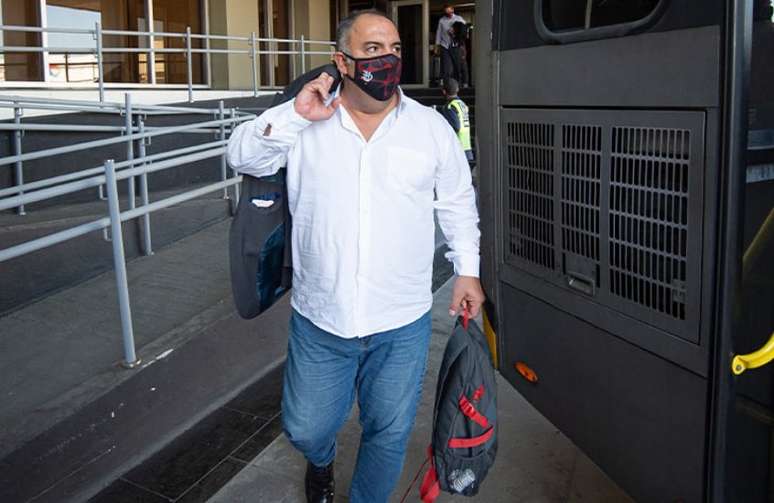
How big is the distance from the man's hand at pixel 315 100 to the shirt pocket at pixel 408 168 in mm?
251

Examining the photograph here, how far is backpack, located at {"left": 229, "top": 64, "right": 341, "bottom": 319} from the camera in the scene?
101 inches

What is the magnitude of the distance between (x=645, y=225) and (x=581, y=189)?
0.26 meters

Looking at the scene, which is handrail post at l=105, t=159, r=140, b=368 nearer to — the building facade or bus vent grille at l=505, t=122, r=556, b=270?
bus vent grille at l=505, t=122, r=556, b=270

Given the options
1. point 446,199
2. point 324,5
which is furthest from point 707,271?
point 324,5

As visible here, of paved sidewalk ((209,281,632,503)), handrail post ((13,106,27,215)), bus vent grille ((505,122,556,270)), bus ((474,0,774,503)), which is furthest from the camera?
handrail post ((13,106,27,215))

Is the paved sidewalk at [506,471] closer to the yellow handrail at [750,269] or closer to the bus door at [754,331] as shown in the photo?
the bus door at [754,331]

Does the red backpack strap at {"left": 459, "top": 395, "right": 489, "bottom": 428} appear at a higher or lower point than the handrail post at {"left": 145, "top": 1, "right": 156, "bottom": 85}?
lower

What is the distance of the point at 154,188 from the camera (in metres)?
8.41

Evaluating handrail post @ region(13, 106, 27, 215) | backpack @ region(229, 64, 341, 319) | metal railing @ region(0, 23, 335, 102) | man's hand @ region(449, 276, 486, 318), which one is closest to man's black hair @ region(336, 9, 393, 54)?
backpack @ region(229, 64, 341, 319)

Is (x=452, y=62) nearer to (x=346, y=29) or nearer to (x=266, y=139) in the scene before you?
(x=346, y=29)

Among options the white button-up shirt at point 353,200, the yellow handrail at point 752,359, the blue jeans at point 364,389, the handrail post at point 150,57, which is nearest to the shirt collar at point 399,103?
the white button-up shirt at point 353,200

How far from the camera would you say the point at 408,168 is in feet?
8.23

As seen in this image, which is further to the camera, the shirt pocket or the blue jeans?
the blue jeans

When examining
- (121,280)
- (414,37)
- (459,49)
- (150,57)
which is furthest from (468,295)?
(414,37)
